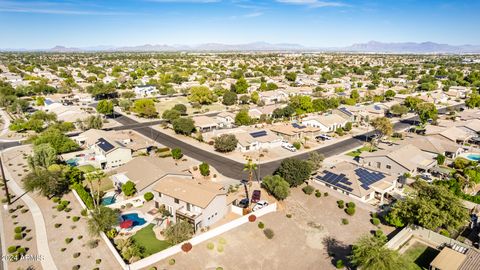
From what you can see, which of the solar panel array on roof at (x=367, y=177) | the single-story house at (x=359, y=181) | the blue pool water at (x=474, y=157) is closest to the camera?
the single-story house at (x=359, y=181)

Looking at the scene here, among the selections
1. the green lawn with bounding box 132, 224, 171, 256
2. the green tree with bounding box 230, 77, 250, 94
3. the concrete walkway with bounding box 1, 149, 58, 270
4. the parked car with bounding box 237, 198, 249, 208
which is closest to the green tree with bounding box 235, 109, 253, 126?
the parked car with bounding box 237, 198, 249, 208

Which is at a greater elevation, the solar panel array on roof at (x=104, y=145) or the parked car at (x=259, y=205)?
the solar panel array on roof at (x=104, y=145)

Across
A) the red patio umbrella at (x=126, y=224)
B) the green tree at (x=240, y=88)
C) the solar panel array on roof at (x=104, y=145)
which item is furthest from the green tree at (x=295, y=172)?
the green tree at (x=240, y=88)

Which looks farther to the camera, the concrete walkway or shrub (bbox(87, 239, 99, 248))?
shrub (bbox(87, 239, 99, 248))

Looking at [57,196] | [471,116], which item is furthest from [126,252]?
[471,116]

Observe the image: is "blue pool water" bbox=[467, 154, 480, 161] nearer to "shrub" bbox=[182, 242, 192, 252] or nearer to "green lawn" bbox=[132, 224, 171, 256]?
"shrub" bbox=[182, 242, 192, 252]

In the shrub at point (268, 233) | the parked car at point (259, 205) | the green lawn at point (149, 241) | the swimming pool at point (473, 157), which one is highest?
the swimming pool at point (473, 157)

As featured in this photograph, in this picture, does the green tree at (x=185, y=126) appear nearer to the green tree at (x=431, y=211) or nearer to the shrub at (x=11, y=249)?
the shrub at (x=11, y=249)
